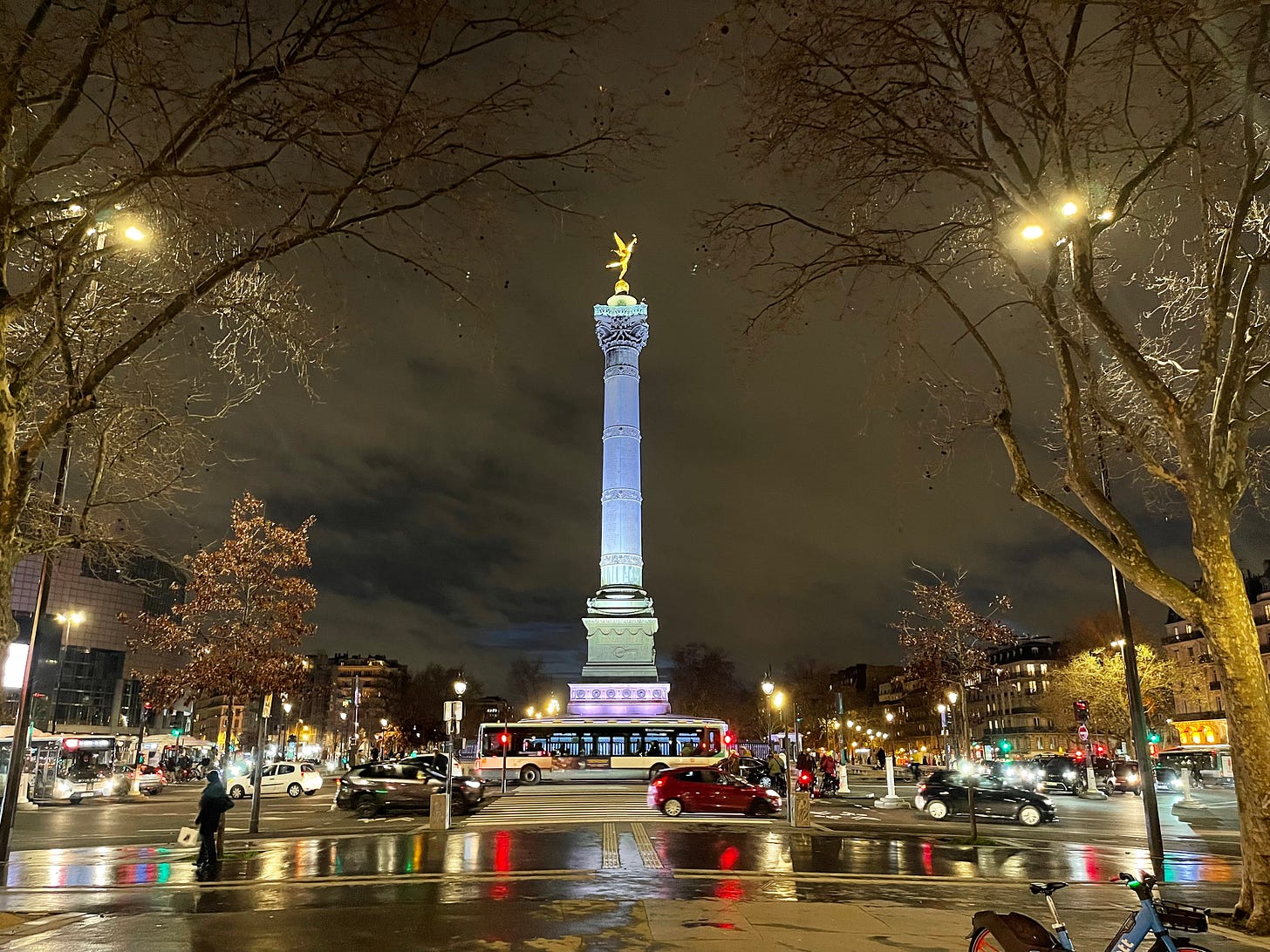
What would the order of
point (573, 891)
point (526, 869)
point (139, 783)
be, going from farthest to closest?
point (139, 783)
point (526, 869)
point (573, 891)

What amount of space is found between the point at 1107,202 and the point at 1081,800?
36969 mm

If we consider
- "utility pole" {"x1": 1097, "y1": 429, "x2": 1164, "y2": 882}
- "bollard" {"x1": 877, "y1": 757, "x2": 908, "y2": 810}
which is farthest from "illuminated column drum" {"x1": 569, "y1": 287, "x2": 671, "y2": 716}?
"utility pole" {"x1": 1097, "y1": 429, "x2": 1164, "y2": 882}

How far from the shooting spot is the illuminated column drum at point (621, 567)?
71.9 metres

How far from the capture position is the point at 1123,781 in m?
48.6

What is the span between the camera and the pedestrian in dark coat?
55.1ft

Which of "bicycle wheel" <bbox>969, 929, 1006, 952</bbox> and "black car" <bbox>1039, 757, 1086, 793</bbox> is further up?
"bicycle wheel" <bbox>969, 929, 1006, 952</bbox>

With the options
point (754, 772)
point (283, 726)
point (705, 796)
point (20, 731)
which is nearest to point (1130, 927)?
point (20, 731)

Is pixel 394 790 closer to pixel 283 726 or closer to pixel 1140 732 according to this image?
pixel 1140 732

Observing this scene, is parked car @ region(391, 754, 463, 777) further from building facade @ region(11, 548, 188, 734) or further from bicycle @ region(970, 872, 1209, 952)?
building facade @ region(11, 548, 188, 734)

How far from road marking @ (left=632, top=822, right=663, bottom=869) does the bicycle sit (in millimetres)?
10443

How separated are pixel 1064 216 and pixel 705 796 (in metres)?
22.6

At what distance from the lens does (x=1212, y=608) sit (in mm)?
11672

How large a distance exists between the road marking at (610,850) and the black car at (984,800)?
1123 cm

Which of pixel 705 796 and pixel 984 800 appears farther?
pixel 705 796
